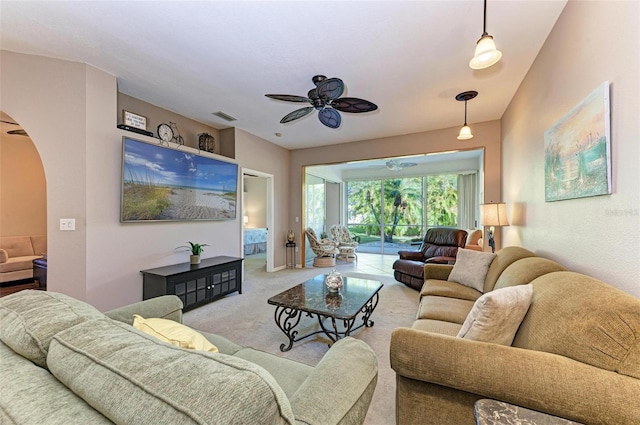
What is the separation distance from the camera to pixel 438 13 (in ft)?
6.49

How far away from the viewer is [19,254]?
432cm

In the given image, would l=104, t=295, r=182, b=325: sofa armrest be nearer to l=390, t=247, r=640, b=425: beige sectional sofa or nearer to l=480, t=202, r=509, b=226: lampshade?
l=390, t=247, r=640, b=425: beige sectional sofa

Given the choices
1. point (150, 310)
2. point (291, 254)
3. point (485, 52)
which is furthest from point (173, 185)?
point (485, 52)

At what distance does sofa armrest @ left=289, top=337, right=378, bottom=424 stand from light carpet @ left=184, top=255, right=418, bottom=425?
828 millimetres

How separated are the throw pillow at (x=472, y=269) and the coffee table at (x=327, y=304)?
0.91 meters

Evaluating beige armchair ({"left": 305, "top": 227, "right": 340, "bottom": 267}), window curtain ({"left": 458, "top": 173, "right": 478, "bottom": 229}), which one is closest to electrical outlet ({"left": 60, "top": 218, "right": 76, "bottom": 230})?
beige armchair ({"left": 305, "top": 227, "right": 340, "bottom": 267})

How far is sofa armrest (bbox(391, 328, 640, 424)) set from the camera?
3.13ft

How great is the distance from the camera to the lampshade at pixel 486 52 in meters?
1.64

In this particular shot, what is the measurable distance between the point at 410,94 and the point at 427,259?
283cm

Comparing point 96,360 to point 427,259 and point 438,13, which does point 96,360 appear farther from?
→ point 427,259

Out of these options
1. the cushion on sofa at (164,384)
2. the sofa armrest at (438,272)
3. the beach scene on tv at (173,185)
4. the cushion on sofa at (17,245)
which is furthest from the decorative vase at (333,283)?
the cushion on sofa at (17,245)

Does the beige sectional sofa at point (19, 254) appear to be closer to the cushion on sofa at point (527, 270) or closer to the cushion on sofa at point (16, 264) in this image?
the cushion on sofa at point (16, 264)

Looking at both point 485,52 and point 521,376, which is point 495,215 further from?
point 521,376

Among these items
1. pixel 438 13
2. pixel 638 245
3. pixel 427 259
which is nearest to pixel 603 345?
pixel 638 245
